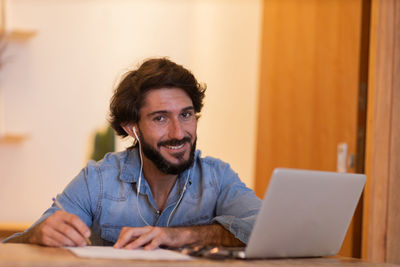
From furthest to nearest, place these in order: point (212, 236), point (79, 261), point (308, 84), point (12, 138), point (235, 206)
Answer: point (12, 138) < point (308, 84) < point (235, 206) < point (212, 236) < point (79, 261)

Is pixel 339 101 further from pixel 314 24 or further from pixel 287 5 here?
pixel 287 5

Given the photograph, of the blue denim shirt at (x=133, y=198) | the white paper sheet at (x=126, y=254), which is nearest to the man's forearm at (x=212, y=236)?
the blue denim shirt at (x=133, y=198)

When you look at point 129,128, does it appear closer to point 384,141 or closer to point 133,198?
point 133,198

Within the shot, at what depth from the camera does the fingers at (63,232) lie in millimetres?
1271

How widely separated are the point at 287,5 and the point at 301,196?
5.57ft

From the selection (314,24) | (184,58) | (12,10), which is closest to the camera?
(314,24)

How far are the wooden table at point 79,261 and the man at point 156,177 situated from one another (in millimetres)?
372

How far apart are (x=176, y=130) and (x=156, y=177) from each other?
19 cm

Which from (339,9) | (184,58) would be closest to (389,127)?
(339,9)

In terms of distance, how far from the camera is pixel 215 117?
4.02 m

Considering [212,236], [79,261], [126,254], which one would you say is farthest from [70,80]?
[79,261]

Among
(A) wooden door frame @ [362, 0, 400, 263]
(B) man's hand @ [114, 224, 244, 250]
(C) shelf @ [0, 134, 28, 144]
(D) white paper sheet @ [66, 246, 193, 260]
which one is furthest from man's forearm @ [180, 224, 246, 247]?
(C) shelf @ [0, 134, 28, 144]

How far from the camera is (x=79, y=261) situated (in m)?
0.97

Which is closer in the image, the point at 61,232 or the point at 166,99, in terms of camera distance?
the point at 61,232
